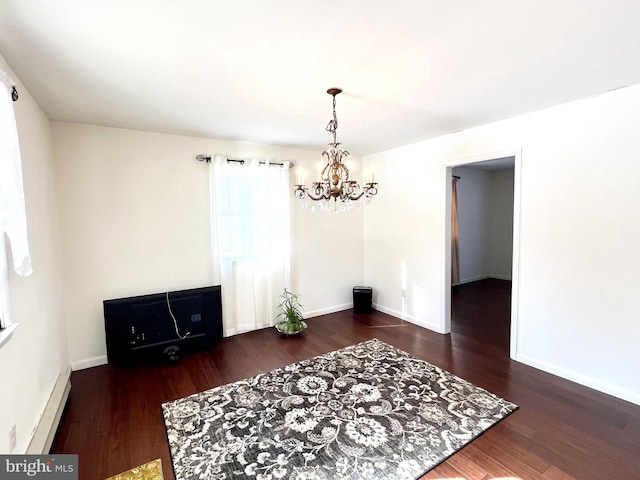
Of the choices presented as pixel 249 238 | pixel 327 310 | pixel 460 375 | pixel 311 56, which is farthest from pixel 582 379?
pixel 249 238

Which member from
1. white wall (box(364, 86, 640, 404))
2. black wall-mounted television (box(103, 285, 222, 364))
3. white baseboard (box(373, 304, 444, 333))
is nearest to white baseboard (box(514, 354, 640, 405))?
white wall (box(364, 86, 640, 404))

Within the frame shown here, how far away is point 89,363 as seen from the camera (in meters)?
3.16

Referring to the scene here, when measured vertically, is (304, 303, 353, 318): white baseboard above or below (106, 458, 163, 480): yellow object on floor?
above

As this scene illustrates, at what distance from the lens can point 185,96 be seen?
2.39m

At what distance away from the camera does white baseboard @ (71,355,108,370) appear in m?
3.09

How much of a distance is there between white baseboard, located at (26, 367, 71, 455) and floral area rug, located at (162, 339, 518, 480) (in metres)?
0.69

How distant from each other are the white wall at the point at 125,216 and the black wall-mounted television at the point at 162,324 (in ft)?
0.62

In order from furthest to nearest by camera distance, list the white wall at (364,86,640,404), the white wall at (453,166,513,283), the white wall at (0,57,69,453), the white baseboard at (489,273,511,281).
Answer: the white baseboard at (489,273,511,281) → the white wall at (453,166,513,283) → the white wall at (364,86,640,404) → the white wall at (0,57,69,453)

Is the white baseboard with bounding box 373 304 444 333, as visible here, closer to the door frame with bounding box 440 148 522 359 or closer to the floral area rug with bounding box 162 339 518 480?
the door frame with bounding box 440 148 522 359

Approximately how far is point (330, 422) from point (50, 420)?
1.98 metres

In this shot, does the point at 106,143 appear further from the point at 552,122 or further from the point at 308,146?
the point at 552,122

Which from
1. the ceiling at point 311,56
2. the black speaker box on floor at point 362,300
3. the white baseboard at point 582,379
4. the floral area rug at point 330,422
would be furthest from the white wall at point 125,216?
the white baseboard at point 582,379

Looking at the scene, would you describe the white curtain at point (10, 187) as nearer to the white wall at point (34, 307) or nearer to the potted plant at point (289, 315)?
the white wall at point (34, 307)

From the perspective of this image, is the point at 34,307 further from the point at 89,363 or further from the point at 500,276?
the point at 500,276
